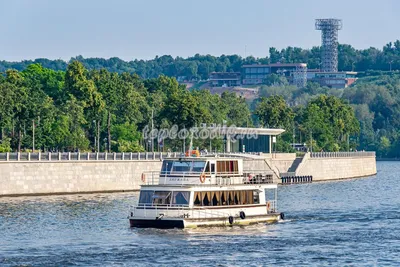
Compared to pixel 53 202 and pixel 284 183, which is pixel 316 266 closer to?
pixel 53 202

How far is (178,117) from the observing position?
530ft

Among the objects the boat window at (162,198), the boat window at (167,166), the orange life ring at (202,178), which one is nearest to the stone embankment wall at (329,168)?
the boat window at (167,166)

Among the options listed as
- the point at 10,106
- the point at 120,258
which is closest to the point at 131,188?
the point at 10,106

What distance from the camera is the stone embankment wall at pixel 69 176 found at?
379ft

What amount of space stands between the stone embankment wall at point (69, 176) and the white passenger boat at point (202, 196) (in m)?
34.2

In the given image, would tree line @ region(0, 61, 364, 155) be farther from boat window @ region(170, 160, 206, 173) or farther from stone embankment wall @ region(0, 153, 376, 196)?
boat window @ region(170, 160, 206, 173)

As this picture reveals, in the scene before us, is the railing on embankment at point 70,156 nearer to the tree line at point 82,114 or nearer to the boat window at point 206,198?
the tree line at point 82,114

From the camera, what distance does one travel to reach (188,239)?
76.8 m

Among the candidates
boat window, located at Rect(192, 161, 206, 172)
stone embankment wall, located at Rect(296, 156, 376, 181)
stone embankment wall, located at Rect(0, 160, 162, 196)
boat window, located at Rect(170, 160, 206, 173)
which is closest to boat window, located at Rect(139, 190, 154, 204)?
boat window, located at Rect(170, 160, 206, 173)

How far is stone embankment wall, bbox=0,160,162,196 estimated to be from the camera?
379 feet

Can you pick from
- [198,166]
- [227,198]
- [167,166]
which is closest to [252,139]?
[227,198]

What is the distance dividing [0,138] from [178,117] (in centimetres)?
2703

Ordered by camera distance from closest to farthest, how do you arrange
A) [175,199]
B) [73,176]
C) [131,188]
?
[175,199] → [73,176] → [131,188]

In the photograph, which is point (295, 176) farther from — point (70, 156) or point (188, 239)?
point (188, 239)
